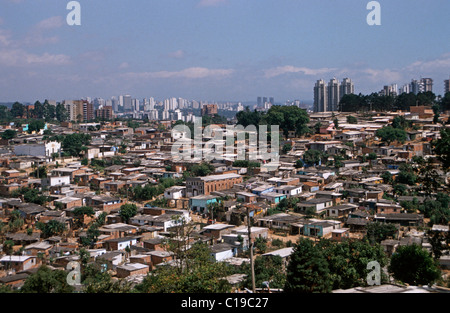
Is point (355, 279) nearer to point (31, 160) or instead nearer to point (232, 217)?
point (232, 217)

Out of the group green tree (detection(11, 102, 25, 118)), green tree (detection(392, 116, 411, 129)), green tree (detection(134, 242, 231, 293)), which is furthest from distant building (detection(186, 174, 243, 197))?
green tree (detection(11, 102, 25, 118))

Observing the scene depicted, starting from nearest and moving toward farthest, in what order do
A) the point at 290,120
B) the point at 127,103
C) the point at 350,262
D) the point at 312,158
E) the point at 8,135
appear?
1. the point at 350,262
2. the point at 312,158
3. the point at 290,120
4. the point at 8,135
5. the point at 127,103

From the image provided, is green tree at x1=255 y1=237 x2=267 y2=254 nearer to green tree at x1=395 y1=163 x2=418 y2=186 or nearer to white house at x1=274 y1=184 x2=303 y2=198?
white house at x1=274 y1=184 x2=303 y2=198

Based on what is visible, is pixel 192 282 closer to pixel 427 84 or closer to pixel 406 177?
pixel 406 177

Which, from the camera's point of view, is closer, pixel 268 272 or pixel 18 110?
pixel 268 272

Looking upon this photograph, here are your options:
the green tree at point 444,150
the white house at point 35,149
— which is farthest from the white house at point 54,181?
the green tree at point 444,150

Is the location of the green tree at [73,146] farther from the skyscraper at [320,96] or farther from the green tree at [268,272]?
the skyscraper at [320,96]

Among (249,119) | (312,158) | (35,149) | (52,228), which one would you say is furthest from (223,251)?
(249,119)

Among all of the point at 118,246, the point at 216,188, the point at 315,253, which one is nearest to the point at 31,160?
the point at 216,188
